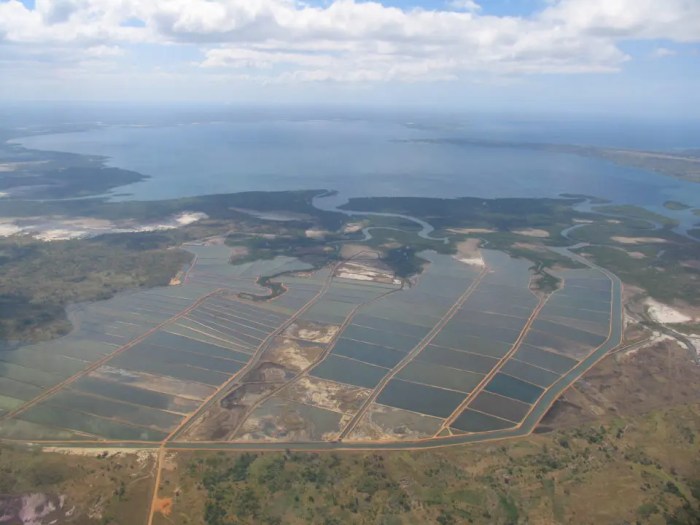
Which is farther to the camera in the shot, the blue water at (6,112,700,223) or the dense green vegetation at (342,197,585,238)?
the blue water at (6,112,700,223)

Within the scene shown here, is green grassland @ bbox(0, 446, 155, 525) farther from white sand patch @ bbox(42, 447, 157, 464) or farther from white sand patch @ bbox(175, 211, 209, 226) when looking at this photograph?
white sand patch @ bbox(175, 211, 209, 226)

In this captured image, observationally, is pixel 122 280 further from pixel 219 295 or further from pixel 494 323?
pixel 494 323

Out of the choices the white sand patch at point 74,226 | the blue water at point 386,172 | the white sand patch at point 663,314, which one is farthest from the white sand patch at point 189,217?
the white sand patch at point 663,314

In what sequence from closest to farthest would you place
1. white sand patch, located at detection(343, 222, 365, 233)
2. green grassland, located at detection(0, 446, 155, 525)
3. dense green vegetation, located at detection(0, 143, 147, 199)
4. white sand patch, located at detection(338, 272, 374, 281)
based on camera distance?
green grassland, located at detection(0, 446, 155, 525) < white sand patch, located at detection(338, 272, 374, 281) < white sand patch, located at detection(343, 222, 365, 233) < dense green vegetation, located at detection(0, 143, 147, 199)

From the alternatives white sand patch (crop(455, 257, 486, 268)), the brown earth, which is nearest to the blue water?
white sand patch (crop(455, 257, 486, 268))

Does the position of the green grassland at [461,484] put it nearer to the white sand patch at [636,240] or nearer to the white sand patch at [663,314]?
the white sand patch at [663,314]

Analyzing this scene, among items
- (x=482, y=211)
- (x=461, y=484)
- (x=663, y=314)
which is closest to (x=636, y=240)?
(x=482, y=211)
